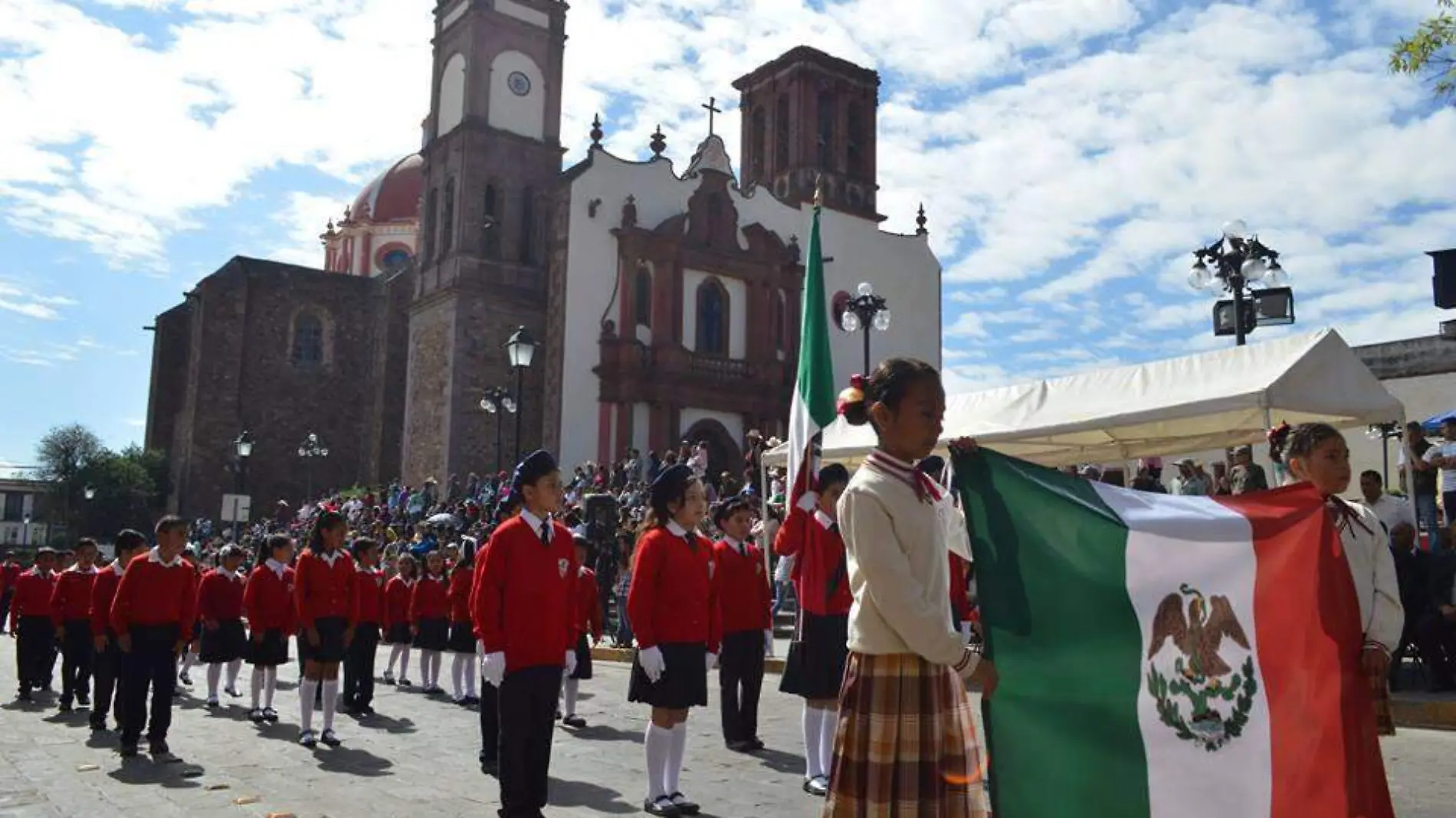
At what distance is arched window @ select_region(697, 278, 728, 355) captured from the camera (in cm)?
3638

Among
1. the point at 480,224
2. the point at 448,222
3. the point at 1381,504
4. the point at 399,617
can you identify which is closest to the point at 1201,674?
the point at 1381,504

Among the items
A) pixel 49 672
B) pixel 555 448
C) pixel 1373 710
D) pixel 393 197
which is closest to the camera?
pixel 1373 710

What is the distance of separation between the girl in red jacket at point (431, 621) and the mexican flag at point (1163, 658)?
1052cm

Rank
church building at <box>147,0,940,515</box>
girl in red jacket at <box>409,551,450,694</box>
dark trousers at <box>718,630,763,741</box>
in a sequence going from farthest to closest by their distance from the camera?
church building at <box>147,0,940,515</box> < girl in red jacket at <box>409,551,450,694</box> < dark trousers at <box>718,630,763,741</box>

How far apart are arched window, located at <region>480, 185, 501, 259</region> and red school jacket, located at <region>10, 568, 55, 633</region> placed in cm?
2403

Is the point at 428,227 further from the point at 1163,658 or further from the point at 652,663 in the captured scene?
the point at 1163,658

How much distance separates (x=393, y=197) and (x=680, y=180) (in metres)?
26.4

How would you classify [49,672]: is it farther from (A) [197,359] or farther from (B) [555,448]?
(A) [197,359]

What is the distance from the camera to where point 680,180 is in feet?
119

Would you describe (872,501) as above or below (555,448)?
below

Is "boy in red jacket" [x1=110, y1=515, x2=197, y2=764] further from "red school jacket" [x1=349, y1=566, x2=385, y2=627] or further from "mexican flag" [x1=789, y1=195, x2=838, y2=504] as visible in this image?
"mexican flag" [x1=789, y1=195, x2=838, y2=504]

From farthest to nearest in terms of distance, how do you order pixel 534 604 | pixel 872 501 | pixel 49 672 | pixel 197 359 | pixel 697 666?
pixel 197 359
pixel 49 672
pixel 697 666
pixel 534 604
pixel 872 501

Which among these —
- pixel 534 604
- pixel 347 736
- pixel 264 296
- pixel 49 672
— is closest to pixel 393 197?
pixel 264 296

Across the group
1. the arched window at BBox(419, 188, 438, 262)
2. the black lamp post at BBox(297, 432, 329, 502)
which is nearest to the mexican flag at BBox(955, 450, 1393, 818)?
the arched window at BBox(419, 188, 438, 262)
